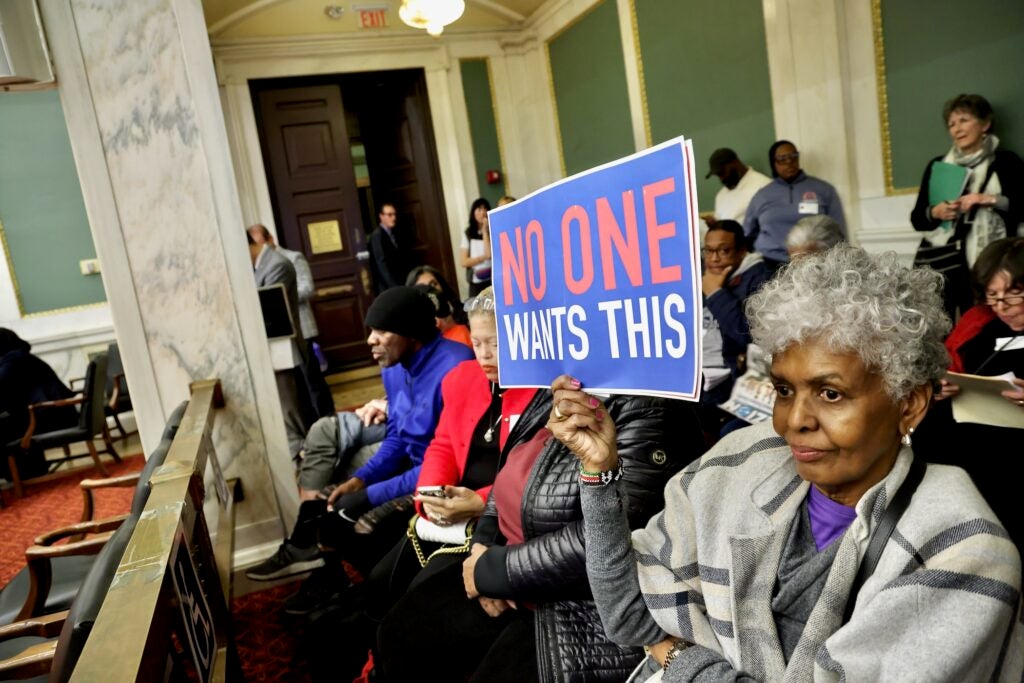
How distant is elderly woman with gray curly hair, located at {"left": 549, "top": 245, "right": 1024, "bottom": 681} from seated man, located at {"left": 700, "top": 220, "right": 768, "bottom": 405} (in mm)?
1731

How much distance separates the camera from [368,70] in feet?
24.0

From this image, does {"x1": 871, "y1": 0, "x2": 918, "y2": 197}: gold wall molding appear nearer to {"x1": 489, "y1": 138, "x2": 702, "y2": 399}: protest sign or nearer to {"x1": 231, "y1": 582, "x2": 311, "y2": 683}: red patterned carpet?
{"x1": 489, "y1": 138, "x2": 702, "y2": 399}: protest sign

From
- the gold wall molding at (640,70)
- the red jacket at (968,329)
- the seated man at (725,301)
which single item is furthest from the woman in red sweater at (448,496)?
the gold wall molding at (640,70)

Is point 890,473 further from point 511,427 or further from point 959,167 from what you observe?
point 959,167

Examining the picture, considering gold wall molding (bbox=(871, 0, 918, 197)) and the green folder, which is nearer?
the green folder

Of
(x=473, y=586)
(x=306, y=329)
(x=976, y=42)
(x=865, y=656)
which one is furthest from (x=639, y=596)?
(x=306, y=329)

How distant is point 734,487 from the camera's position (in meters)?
1.12

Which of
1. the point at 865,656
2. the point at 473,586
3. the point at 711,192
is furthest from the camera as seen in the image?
the point at 711,192

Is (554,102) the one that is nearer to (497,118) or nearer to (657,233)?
(497,118)

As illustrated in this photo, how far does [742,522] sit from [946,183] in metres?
3.34

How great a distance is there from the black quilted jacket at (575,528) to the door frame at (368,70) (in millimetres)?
6091

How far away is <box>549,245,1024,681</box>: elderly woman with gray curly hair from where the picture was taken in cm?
85

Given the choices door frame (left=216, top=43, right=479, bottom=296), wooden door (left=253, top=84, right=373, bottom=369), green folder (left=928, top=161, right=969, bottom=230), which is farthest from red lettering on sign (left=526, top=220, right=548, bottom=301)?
wooden door (left=253, top=84, right=373, bottom=369)

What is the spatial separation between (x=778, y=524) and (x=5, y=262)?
7.34 m
